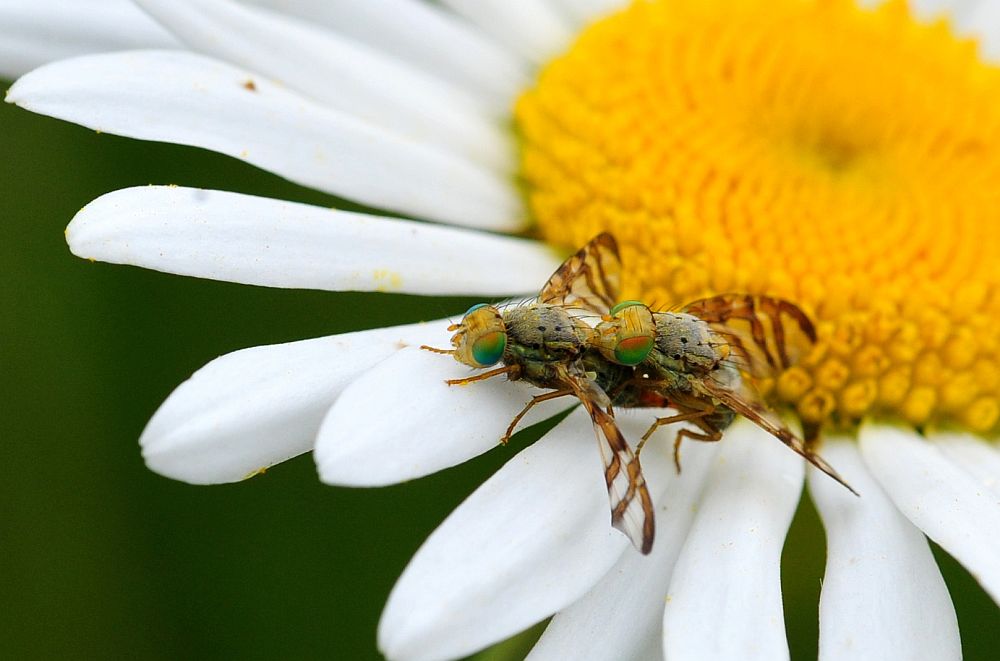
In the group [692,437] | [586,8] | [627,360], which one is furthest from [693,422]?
[586,8]

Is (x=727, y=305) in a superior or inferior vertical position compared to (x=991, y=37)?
inferior

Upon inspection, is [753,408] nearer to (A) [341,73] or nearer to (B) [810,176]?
(B) [810,176]

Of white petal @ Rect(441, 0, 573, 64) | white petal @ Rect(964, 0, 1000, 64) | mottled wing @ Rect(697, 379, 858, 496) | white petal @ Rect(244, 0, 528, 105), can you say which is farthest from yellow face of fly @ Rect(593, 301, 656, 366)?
white petal @ Rect(964, 0, 1000, 64)

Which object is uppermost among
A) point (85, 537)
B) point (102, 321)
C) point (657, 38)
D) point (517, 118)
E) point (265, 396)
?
point (657, 38)

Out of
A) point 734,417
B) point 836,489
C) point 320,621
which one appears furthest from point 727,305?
point 320,621

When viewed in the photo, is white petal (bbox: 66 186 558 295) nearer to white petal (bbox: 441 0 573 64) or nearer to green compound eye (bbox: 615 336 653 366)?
green compound eye (bbox: 615 336 653 366)

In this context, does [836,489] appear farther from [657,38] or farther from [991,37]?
[991,37]
